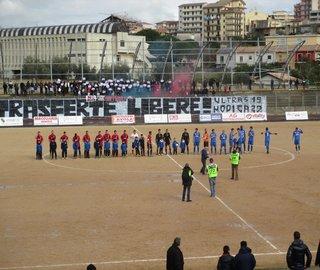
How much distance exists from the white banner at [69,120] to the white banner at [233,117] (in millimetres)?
11637

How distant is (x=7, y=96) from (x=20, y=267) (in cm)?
4129

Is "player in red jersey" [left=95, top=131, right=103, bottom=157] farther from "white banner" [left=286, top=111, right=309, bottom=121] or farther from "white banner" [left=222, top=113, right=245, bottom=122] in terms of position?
"white banner" [left=286, top=111, right=309, bottom=121]

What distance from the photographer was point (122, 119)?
1838 inches

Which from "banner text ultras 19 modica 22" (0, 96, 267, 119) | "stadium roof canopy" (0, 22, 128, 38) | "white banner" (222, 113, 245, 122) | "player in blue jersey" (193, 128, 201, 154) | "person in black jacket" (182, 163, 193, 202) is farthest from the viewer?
"stadium roof canopy" (0, 22, 128, 38)

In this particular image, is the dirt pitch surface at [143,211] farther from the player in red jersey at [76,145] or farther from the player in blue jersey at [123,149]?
the player in red jersey at [76,145]

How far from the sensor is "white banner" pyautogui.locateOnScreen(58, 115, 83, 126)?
1795 inches

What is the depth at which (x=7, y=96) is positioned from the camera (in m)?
52.4

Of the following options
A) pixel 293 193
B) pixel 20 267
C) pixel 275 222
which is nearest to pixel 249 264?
pixel 20 267

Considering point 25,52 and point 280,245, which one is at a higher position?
point 25,52

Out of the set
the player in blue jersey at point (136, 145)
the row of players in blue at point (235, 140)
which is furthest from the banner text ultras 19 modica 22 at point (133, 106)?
the player in blue jersey at point (136, 145)

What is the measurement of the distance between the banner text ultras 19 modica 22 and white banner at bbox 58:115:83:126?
132 cm

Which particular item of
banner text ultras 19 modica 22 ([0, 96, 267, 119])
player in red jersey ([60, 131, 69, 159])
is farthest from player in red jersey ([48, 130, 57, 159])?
banner text ultras 19 modica 22 ([0, 96, 267, 119])

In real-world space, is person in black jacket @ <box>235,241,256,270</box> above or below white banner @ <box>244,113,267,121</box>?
below

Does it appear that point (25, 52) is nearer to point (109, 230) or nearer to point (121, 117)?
point (121, 117)
